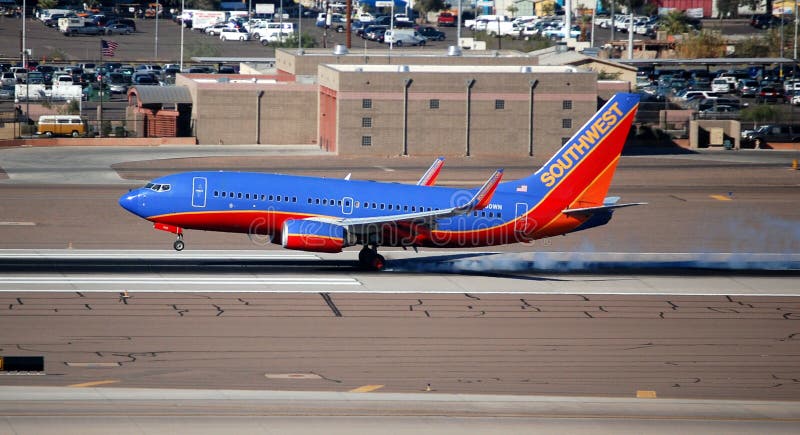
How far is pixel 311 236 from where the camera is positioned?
49.8 m

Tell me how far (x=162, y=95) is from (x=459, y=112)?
98.0 feet

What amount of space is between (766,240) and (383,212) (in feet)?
84.0

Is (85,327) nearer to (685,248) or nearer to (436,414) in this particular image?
(436,414)

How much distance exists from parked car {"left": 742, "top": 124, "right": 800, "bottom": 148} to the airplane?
63.6 metres

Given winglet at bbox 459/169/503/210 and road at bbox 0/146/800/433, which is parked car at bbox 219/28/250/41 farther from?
winglet at bbox 459/169/503/210

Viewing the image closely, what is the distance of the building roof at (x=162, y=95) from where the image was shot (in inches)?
4373

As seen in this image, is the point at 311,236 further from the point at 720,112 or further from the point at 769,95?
the point at 769,95

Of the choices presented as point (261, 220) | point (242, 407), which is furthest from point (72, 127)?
point (242, 407)

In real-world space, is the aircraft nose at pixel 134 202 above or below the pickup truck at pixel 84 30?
below

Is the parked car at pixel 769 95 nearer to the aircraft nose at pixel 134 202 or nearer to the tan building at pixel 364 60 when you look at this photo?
the tan building at pixel 364 60

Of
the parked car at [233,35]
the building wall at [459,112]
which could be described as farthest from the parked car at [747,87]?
the parked car at [233,35]

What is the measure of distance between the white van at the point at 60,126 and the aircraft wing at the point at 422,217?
64990 mm

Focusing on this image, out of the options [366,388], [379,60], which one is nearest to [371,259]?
[366,388]

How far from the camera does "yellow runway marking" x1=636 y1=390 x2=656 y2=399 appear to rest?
115ft
